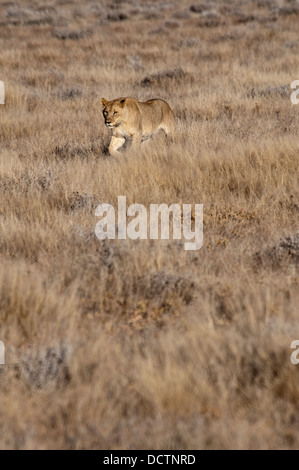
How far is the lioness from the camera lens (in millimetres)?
8602

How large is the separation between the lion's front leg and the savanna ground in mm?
291

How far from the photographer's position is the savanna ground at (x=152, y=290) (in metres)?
2.97

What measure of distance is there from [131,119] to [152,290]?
4.99m

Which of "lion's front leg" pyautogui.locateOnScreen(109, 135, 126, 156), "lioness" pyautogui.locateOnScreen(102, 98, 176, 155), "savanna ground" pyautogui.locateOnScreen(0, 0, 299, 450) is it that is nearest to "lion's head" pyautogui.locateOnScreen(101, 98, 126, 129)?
"lioness" pyautogui.locateOnScreen(102, 98, 176, 155)

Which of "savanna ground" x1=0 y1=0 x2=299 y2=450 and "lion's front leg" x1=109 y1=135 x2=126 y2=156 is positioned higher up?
"lion's front leg" x1=109 y1=135 x2=126 y2=156

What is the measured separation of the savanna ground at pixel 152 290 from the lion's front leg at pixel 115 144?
29 cm

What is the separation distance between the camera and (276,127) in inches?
384

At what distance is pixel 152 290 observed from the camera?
436 cm

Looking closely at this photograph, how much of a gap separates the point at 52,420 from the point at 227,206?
3836 millimetres

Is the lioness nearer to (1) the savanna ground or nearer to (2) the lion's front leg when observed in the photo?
(2) the lion's front leg

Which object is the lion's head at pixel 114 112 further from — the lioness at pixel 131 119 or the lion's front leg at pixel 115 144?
the lion's front leg at pixel 115 144

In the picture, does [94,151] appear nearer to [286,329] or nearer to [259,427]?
[286,329]

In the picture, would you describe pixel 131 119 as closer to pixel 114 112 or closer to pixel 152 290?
pixel 114 112

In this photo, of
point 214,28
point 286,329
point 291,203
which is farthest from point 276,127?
point 214,28
